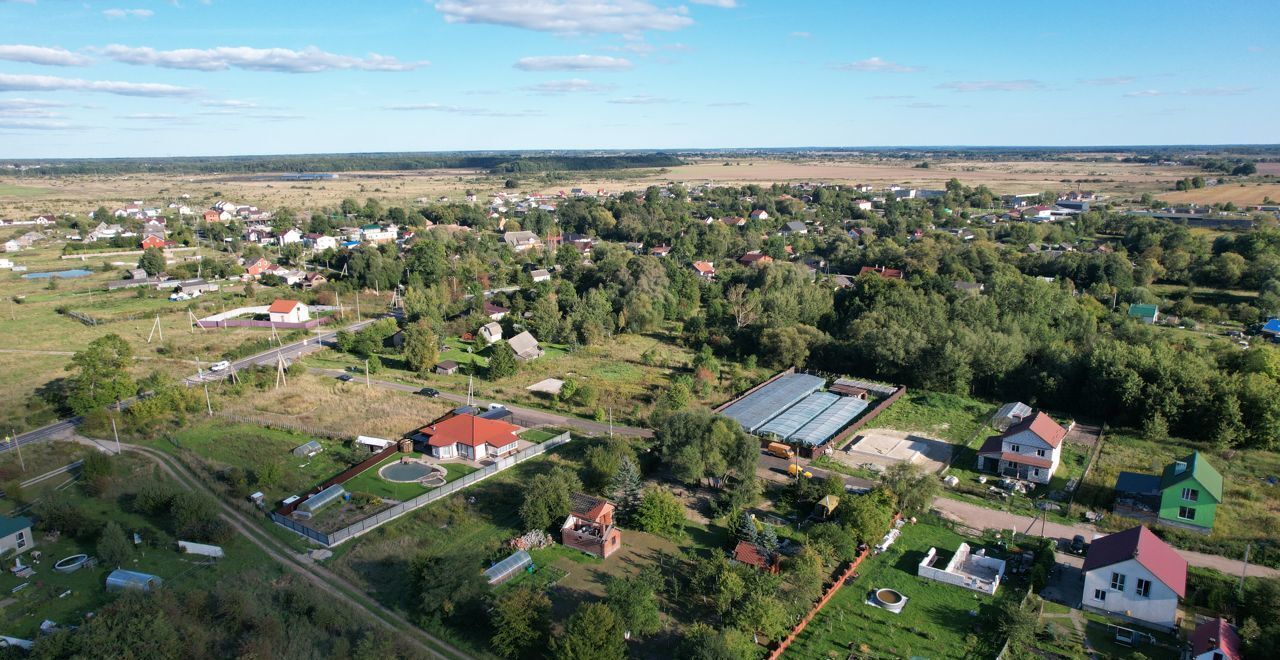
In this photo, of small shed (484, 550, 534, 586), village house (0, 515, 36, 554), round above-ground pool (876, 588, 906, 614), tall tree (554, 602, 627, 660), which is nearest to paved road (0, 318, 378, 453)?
village house (0, 515, 36, 554)

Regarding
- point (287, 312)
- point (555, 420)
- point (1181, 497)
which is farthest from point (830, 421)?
point (287, 312)

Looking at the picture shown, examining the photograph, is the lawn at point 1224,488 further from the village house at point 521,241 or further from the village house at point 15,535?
the village house at point 521,241

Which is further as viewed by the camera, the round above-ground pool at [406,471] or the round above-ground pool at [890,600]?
the round above-ground pool at [406,471]

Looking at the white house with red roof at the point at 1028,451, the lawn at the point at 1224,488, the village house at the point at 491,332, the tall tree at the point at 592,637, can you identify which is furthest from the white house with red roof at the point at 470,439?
the lawn at the point at 1224,488

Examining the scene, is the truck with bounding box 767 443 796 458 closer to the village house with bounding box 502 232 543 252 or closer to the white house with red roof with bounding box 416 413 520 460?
the white house with red roof with bounding box 416 413 520 460

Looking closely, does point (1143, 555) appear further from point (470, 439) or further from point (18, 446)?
point (18, 446)
